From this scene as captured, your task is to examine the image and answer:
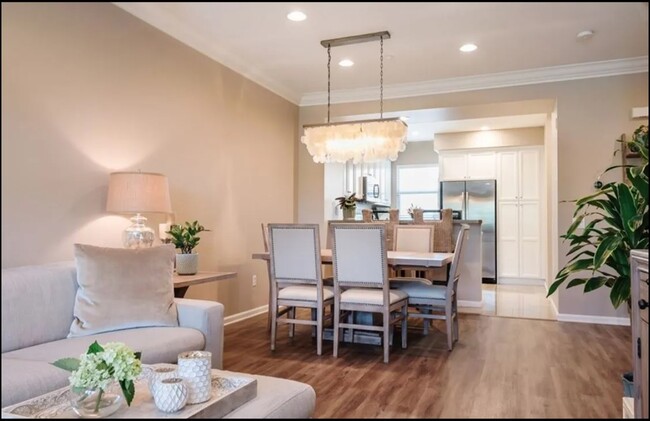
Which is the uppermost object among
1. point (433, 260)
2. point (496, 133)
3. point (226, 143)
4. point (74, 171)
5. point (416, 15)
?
point (496, 133)

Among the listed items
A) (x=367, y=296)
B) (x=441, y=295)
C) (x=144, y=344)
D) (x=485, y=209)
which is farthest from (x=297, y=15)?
(x=485, y=209)

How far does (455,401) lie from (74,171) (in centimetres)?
249

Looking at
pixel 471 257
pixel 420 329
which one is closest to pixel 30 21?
pixel 420 329

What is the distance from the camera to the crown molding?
4343mm

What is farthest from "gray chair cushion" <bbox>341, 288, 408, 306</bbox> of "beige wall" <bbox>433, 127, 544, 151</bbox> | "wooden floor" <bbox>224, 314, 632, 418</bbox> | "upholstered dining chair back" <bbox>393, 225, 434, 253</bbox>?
"beige wall" <bbox>433, 127, 544, 151</bbox>

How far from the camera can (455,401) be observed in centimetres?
106

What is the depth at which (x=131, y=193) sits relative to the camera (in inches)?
113

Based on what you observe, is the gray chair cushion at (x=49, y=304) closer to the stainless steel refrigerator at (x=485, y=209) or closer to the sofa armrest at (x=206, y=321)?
the sofa armrest at (x=206, y=321)

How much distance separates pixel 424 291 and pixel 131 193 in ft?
7.44

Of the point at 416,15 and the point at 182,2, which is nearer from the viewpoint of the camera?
the point at 182,2

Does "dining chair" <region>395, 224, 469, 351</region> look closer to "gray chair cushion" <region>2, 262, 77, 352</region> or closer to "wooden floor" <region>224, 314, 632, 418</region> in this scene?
"wooden floor" <region>224, 314, 632, 418</region>

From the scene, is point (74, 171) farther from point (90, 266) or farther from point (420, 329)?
point (420, 329)

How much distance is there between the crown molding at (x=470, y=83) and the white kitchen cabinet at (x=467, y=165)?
9.56 ft

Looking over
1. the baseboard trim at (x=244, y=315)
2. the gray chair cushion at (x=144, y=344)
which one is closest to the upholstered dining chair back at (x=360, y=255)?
the gray chair cushion at (x=144, y=344)
